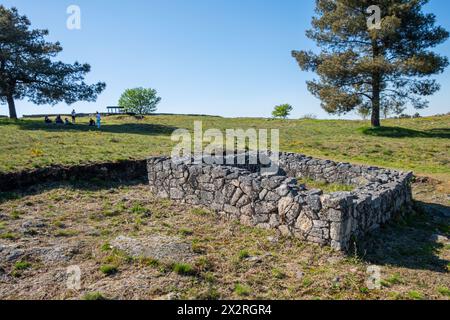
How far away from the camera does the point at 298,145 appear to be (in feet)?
89.6

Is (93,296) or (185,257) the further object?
(185,257)

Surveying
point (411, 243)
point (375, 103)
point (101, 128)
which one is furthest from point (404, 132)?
point (101, 128)

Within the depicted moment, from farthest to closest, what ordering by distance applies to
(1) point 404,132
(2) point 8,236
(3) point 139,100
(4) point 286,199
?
1. (3) point 139,100
2. (1) point 404,132
3. (4) point 286,199
4. (2) point 8,236

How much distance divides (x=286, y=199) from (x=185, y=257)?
331cm

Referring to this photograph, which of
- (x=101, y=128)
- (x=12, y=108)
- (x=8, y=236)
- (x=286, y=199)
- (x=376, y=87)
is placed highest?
(x=376, y=87)

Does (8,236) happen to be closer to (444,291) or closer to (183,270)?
(183,270)

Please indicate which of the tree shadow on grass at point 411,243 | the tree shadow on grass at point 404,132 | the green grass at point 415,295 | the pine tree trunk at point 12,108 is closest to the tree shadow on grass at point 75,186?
the tree shadow on grass at point 411,243

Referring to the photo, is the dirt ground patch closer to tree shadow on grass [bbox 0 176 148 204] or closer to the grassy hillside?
tree shadow on grass [bbox 0 176 148 204]

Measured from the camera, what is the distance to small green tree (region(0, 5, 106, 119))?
36000 millimetres

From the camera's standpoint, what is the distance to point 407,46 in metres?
32.5

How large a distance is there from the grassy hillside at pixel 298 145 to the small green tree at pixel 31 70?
186 inches

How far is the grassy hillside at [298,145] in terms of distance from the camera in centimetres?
1740

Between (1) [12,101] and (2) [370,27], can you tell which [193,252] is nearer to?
(2) [370,27]
